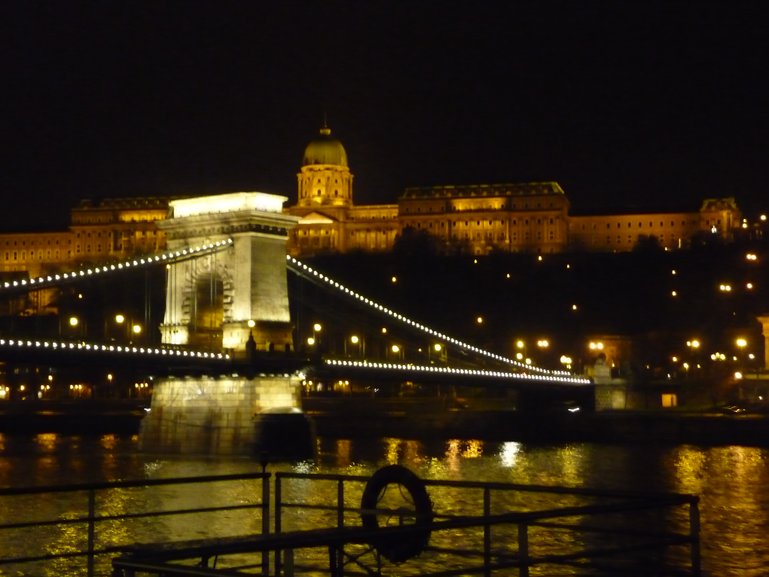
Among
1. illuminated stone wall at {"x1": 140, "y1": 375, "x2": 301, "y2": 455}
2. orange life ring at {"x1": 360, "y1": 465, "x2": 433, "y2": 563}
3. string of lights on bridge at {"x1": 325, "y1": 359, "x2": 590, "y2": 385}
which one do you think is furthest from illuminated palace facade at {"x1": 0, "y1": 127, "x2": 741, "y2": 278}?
orange life ring at {"x1": 360, "y1": 465, "x2": 433, "y2": 563}

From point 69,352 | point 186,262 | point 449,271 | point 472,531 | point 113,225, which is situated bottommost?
point 472,531

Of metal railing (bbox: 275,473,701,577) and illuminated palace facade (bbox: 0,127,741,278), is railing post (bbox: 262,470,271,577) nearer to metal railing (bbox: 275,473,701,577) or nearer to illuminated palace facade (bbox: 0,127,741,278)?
metal railing (bbox: 275,473,701,577)

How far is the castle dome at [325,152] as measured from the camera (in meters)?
152

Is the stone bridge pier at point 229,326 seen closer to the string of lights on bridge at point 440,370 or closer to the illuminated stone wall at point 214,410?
the illuminated stone wall at point 214,410

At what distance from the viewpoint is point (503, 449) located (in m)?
46.9

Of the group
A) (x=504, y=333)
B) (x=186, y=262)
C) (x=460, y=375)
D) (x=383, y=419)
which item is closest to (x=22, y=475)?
(x=186, y=262)

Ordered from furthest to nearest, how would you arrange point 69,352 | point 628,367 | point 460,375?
A: point 628,367 → point 460,375 → point 69,352

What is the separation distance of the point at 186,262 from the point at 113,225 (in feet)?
354

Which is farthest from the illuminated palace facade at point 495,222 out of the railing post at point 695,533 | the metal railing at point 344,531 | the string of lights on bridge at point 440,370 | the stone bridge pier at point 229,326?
the railing post at point 695,533

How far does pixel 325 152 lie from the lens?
499 ft

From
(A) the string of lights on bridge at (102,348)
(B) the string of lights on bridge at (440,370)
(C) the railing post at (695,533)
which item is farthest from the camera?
(B) the string of lights on bridge at (440,370)

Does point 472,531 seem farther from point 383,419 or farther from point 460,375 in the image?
point 383,419

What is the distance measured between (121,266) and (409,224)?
108 m

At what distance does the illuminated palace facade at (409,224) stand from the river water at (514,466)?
92.2 m
